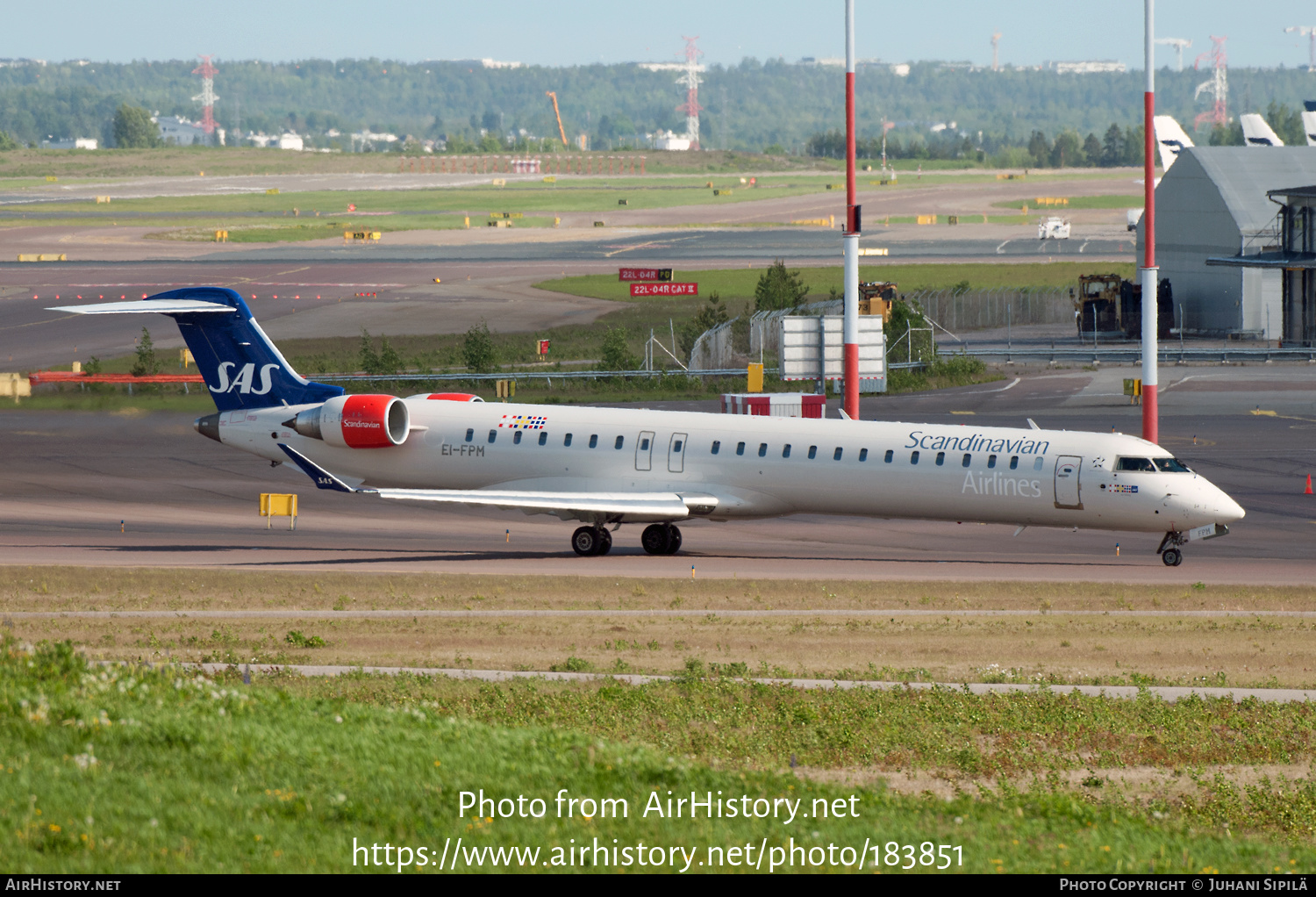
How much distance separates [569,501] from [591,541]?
1.47 m

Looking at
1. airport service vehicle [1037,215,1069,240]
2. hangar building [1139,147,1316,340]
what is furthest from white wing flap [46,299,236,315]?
airport service vehicle [1037,215,1069,240]

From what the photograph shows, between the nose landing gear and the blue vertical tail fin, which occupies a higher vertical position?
the blue vertical tail fin

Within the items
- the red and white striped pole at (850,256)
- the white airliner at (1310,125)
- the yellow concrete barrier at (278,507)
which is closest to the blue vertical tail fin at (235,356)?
the yellow concrete barrier at (278,507)

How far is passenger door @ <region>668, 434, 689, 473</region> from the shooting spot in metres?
34.1

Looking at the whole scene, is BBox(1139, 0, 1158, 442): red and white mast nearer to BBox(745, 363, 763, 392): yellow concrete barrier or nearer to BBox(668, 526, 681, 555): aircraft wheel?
BBox(668, 526, 681, 555): aircraft wheel

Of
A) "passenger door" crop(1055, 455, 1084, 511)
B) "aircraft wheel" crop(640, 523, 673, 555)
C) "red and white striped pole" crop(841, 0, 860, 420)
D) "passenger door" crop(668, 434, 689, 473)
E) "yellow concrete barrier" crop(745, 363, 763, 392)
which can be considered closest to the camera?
"passenger door" crop(1055, 455, 1084, 511)

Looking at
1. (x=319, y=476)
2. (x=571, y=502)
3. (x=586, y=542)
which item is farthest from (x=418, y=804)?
(x=586, y=542)

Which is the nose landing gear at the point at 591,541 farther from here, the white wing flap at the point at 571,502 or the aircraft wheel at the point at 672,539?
the aircraft wheel at the point at 672,539

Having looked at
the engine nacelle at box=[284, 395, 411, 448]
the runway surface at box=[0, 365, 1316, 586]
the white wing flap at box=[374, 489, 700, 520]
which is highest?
the engine nacelle at box=[284, 395, 411, 448]

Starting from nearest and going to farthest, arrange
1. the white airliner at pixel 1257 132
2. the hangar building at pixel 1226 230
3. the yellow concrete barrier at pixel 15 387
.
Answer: the yellow concrete barrier at pixel 15 387 < the hangar building at pixel 1226 230 < the white airliner at pixel 1257 132

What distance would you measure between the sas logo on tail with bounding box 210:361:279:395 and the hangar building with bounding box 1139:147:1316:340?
56.0m

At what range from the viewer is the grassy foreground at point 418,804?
10898 mm

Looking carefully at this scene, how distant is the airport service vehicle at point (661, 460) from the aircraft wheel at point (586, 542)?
0.04 metres

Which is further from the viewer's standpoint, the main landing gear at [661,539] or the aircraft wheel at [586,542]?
the main landing gear at [661,539]
